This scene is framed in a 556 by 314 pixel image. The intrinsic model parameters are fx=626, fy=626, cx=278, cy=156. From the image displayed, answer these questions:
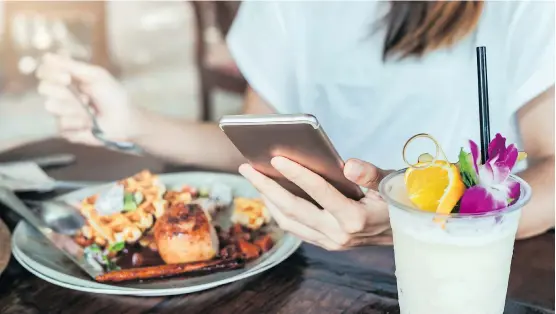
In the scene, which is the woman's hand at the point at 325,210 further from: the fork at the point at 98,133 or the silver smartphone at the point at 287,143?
the fork at the point at 98,133

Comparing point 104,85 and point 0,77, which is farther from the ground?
point 104,85

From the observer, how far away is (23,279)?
33.3 inches

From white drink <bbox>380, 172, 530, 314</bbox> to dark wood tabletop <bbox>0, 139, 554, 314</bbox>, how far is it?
0.32 ft

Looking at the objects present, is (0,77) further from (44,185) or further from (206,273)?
(206,273)

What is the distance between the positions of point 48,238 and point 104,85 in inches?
20.4

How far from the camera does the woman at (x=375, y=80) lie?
1.24 metres

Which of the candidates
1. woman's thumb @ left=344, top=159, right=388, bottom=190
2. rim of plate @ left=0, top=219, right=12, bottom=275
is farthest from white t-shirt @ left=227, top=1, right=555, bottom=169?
rim of plate @ left=0, top=219, right=12, bottom=275

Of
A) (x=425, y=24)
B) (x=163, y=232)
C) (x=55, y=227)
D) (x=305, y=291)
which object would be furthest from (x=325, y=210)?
(x=425, y=24)

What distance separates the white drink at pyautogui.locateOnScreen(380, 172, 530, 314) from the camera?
1.99 feet

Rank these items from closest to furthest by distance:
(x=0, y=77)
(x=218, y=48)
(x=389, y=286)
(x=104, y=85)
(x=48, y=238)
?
(x=389, y=286) < (x=48, y=238) < (x=104, y=85) < (x=218, y=48) < (x=0, y=77)

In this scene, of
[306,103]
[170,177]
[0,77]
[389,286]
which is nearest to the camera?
[389,286]

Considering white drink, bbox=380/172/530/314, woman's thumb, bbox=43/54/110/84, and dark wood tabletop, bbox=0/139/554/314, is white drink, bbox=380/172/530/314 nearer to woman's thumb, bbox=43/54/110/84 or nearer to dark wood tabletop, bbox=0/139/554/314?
dark wood tabletop, bbox=0/139/554/314

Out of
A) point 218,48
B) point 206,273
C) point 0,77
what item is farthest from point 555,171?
point 0,77

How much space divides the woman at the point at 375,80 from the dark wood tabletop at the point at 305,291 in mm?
292
